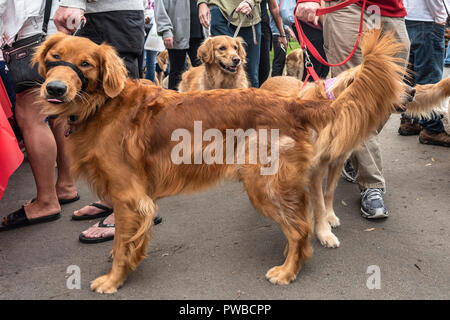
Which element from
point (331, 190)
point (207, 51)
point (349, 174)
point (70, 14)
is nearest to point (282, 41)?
point (207, 51)

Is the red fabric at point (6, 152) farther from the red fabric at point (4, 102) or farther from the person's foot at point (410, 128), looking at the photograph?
the person's foot at point (410, 128)

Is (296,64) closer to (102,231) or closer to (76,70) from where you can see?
(102,231)

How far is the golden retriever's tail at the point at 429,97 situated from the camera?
12.6ft

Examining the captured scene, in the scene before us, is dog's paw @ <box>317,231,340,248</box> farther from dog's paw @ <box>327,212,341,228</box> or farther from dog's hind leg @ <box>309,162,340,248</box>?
dog's paw @ <box>327,212,341,228</box>

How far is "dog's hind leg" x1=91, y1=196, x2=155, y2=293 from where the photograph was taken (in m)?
2.42

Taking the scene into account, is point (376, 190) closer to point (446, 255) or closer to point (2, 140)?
point (446, 255)

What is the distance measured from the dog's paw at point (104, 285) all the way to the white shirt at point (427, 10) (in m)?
4.64

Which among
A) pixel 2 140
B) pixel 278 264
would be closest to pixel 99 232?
pixel 2 140

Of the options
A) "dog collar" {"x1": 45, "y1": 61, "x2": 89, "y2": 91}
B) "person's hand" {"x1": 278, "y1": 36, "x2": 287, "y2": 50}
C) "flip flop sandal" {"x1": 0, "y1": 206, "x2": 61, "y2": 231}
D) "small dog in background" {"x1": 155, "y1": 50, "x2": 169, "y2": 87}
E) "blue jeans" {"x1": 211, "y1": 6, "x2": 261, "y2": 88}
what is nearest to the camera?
"dog collar" {"x1": 45, "y1": 61, "x2": 89, "y2": 91}

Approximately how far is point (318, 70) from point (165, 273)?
394 centimetres

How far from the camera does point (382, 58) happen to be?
2279 millimetres

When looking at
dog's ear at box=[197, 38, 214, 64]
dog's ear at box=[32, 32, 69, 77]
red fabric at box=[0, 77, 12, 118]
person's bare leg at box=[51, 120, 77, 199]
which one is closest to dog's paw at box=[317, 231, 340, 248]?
dog's ear at box=[32, 32, 69, 77]

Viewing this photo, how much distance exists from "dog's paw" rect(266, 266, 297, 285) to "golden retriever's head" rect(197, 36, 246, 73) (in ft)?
11.3

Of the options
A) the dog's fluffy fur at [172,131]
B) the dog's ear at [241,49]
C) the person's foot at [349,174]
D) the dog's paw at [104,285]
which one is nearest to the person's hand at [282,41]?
the dog's ear at [241,49]
